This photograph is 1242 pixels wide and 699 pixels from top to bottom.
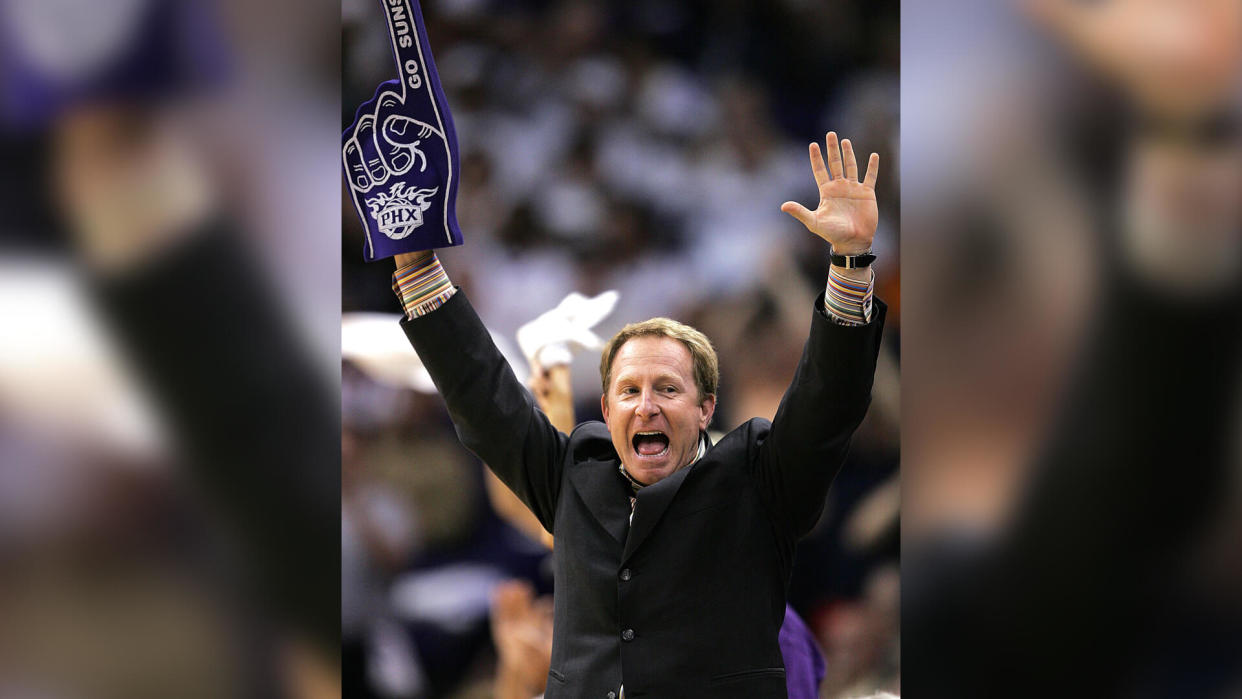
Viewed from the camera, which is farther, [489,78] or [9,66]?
[489,78]

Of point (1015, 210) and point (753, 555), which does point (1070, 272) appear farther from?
point (753, 555)

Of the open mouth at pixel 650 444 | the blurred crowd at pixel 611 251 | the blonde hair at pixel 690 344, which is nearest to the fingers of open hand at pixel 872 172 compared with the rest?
the blonde hair at pixel 690 344

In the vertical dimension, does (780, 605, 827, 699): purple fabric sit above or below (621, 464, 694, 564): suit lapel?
below

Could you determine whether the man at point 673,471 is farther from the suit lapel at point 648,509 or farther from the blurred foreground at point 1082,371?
the blurred foreground at point 1082,371

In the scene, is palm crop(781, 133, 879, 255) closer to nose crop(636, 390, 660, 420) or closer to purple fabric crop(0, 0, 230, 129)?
nose crop(636, 390, 660, 420)

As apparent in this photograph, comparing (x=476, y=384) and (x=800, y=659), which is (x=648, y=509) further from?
(x=800, y=659)

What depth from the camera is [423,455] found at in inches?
100

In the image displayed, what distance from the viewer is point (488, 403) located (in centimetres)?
160

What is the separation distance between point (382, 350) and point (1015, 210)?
5.12 feet

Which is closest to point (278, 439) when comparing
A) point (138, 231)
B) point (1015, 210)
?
point (138, 231)

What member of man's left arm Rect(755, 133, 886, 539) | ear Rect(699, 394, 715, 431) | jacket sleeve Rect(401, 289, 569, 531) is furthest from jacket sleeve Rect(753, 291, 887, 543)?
jacket sleeve Rect(401, 289, 569, 531)

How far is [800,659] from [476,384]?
1.14 m

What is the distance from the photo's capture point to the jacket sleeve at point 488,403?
1578mm

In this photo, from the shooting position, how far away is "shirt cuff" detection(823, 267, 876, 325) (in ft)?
4.63
